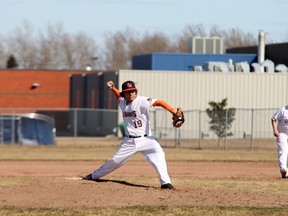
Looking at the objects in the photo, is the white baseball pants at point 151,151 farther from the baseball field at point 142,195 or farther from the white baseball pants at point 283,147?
the white baseball pants at point 283,147

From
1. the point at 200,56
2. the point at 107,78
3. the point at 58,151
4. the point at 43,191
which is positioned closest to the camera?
the point at 43,191

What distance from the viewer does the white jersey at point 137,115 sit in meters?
15.7

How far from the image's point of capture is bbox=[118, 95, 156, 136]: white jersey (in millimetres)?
15742

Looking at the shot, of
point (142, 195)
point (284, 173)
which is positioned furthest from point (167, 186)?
point (284, 173)

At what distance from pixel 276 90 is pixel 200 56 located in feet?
31.9

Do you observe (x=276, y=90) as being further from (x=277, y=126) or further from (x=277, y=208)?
(x=277, y=208)

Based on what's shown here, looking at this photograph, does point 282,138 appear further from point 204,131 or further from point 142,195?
point 204,131

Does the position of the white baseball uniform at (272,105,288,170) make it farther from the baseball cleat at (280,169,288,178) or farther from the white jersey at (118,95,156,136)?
the white jersey at (118,95,156,136)

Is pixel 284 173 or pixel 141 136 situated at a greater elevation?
pixel 141 136

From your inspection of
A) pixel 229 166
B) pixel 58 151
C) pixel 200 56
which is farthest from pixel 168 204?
pixel 200 56

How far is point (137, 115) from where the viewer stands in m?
15.8

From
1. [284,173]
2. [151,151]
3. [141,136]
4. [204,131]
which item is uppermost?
[141,136]

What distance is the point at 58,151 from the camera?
35094mm

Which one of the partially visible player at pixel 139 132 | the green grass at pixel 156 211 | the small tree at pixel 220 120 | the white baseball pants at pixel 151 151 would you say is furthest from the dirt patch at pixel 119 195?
the small tree at pixel 220 120
